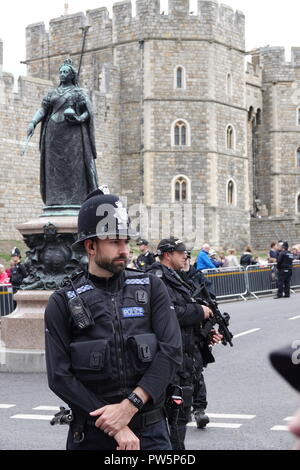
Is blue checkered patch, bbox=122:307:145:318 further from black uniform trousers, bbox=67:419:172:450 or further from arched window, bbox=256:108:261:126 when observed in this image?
arched window, bbox=256:108:261:126

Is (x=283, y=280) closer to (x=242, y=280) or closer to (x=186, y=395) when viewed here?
(x=242, y=280)

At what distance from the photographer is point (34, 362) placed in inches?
445

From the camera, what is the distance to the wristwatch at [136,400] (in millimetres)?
4059

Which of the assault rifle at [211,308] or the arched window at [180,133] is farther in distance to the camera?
the arched window at [180,133]

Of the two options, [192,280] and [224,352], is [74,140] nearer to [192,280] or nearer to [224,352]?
[224,352]

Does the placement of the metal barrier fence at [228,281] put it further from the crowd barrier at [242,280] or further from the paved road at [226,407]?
the paved road at [226,407]

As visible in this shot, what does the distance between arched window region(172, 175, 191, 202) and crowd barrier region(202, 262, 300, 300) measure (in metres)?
20.6

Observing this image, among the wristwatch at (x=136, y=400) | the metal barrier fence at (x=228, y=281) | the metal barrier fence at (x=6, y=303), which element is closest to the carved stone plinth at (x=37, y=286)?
the metal barrier fence at (x=6, y=303)

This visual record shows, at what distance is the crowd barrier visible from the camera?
22.6 meters

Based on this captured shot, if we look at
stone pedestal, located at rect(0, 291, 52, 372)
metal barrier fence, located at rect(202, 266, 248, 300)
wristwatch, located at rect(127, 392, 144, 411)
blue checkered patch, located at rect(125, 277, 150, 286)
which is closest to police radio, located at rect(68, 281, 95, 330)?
blue checkered patch, located at rect(125, 277, 150, 286)

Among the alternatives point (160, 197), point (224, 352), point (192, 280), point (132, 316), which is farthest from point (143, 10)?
point (132, 316)

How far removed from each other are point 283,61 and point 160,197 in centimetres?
1579

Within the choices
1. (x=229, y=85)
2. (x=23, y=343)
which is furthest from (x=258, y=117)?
(x=23, y=343)

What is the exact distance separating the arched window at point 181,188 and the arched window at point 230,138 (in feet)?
11.9
